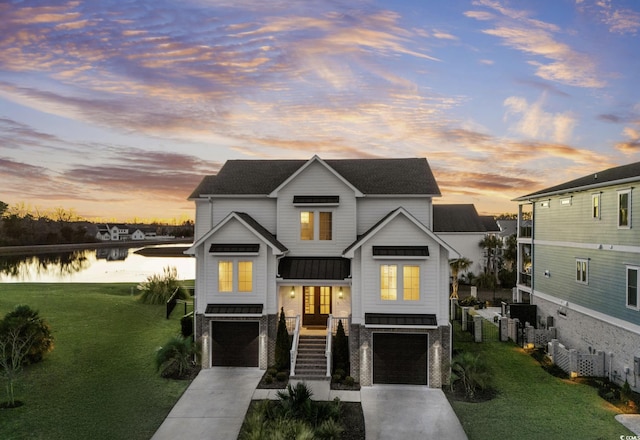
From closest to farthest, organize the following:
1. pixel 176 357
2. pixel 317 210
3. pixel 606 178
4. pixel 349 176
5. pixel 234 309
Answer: pixel 176 357
pixel 234 309
pixel 606 178
pixel 317 210
pixel 349 176

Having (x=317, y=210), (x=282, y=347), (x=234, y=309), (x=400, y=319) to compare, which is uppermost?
(x=317, y=210)

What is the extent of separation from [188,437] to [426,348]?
32.0 feet

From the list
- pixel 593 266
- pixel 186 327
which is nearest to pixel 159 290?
pixel 186 327

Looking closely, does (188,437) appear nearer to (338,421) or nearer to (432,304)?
(338,421)

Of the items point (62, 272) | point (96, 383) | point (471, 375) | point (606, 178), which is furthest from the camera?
point (62, 272)

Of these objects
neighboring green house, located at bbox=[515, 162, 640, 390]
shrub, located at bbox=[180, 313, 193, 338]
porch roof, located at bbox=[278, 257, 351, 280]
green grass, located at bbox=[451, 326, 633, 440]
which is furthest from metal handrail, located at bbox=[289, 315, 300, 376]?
neighboring green house, located at bbox=[515, 162, 640, 390]

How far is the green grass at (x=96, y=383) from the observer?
11.7 meters

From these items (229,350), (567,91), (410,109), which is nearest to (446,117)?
(410,109)

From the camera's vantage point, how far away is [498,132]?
25719 millimetres

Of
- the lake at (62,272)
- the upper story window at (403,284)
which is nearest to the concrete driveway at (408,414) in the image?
the upper story window at (403,284)

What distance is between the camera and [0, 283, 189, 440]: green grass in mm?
11719

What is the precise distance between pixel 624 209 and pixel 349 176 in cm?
1243

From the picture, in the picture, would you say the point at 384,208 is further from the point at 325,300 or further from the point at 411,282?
the point at 325,300

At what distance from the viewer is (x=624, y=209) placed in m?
15.6
